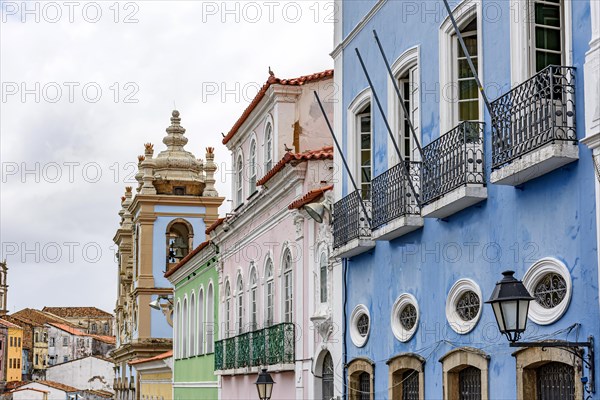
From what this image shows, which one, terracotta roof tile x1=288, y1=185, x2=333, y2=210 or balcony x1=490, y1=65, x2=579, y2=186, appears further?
terracotta roof tile x1=288, y1=185, x2=333, y2=210

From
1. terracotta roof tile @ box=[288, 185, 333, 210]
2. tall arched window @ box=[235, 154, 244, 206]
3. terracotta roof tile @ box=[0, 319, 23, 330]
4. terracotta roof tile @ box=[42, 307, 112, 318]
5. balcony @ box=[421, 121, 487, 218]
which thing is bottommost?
balcony @ box=[421, 121, 487, 218]

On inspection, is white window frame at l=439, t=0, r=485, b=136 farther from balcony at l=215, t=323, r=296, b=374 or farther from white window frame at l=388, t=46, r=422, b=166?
balcony at l=215, t=323, r=296, b=374

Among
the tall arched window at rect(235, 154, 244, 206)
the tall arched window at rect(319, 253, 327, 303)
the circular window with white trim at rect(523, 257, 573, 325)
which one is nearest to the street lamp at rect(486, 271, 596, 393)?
the circular window with white trim at rect(523, 257, 573, 325)

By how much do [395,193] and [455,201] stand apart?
196 centimetres

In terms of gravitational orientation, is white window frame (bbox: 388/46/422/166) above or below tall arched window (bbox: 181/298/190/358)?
above

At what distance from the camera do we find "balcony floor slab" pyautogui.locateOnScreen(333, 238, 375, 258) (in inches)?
565

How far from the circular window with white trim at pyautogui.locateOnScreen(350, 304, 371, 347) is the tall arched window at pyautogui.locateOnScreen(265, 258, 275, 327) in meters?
5.31

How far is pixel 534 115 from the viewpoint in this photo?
9641mm

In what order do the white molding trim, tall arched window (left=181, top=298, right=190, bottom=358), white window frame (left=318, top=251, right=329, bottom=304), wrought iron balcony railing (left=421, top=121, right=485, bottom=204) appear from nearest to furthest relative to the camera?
wrought iron balcony railing (left=421, top=121, right=485, bottom=204) → the white molding trim → white window frame (left=318, top=251, right=329, bottom=304) → tall arched window (left=181, top=298, right=190, bottom=358)

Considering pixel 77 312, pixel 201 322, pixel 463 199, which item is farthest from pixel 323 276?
pixel 77 312

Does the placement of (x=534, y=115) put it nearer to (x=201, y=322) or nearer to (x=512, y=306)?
(x=512, y=306)

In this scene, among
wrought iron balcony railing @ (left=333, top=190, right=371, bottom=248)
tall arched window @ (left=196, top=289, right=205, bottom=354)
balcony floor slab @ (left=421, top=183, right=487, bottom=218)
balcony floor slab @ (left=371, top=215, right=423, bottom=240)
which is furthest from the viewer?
tall arched window @ (left=196, top=289, right=205, bottom=354)

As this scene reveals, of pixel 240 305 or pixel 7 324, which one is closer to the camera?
pixel 240 305

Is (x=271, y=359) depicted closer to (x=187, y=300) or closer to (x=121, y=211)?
(x=187, y=300)
